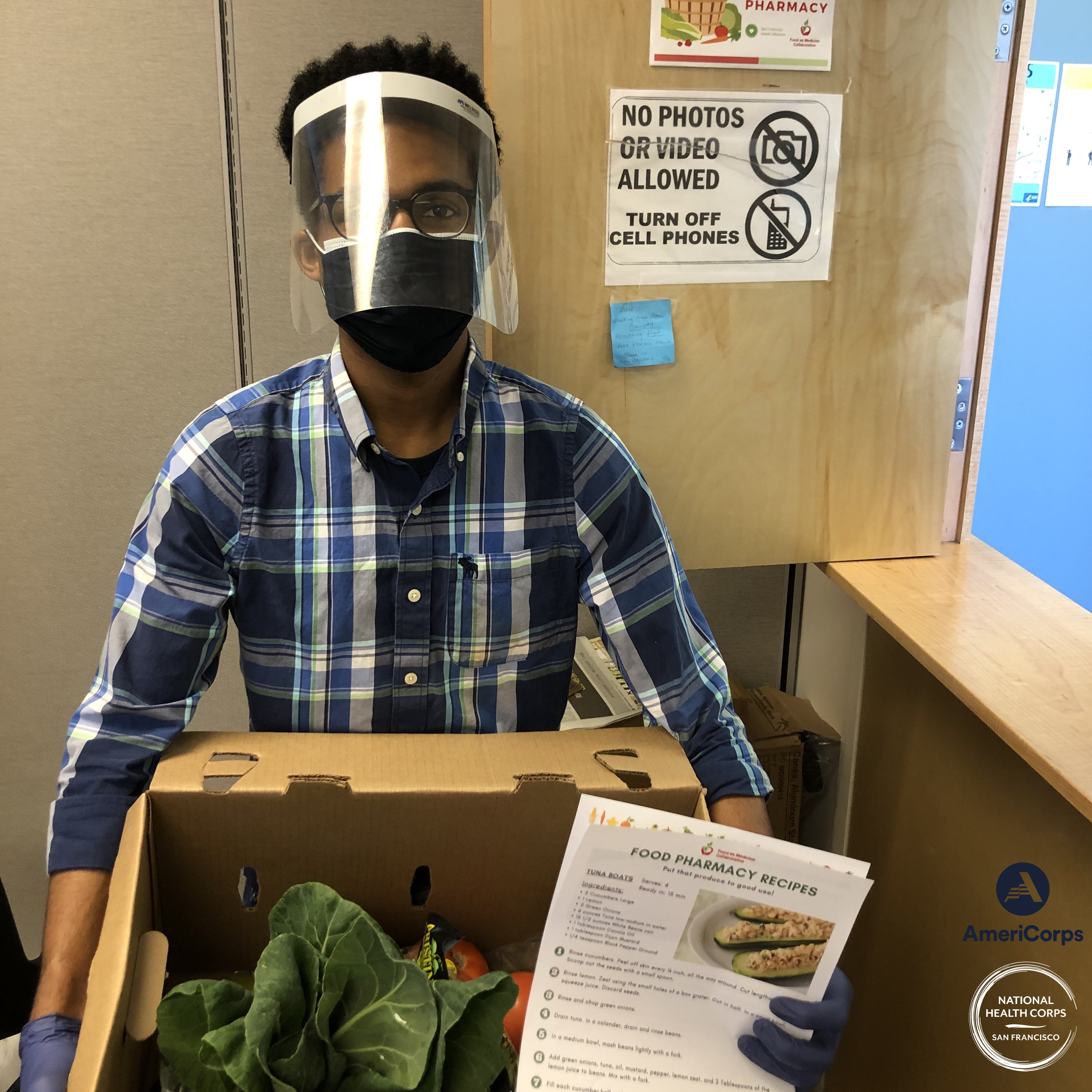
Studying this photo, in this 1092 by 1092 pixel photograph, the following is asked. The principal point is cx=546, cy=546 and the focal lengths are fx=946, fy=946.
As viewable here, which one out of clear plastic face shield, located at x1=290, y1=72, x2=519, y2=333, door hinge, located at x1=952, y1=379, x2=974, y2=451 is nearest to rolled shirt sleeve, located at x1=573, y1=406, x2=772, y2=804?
clear plastic face shield, located at x1=290, y1=72, x2=519, y2=333

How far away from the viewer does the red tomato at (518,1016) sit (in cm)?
83

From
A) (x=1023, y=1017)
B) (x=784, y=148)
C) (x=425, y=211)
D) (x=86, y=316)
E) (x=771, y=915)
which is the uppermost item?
(x=784, y=148)

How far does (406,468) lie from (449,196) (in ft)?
0.97

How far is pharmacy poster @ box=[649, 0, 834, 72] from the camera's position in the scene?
1.21m

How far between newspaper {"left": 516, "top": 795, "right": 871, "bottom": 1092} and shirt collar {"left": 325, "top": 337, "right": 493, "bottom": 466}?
1.64 ft

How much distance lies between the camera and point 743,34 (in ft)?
4.02

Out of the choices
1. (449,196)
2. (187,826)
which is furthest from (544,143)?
A: (187,826)

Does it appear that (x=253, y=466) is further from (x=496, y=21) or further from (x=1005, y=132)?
(x=1005, y=132)

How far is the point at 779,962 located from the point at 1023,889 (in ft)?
1.86

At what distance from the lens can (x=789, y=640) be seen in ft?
6.25

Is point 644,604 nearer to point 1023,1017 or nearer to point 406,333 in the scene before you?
point 406,333

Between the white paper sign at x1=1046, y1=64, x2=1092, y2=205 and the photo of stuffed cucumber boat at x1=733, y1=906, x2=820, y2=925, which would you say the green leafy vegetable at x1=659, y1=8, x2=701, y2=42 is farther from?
the white paper sign at x1=1046, y1=64, x2=1092, y2=205

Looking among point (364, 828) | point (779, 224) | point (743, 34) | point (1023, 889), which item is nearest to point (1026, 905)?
point (1023, 889)

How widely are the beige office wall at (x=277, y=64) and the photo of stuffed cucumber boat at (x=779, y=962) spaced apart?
1.25 m
